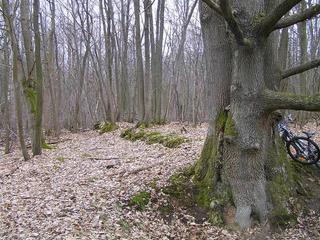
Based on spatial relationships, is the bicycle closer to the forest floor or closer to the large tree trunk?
the forest floor

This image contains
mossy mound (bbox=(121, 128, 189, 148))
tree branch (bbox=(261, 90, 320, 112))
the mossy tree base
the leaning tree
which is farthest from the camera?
mossy mound (bbox=(121, 128, 189, 148))

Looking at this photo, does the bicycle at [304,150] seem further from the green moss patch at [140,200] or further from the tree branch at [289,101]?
the green moss patch at [140,200]

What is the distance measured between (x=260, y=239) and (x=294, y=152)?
293cm

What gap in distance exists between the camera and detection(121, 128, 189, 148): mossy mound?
9.38m

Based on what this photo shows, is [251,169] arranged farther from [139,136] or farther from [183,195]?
[139,136]

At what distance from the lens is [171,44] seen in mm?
31812

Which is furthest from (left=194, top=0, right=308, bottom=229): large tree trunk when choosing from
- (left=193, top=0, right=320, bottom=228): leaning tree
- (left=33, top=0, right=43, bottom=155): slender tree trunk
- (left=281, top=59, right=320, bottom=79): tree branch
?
(left=33, top=0, right=43, bottom=155): slender tree trunk

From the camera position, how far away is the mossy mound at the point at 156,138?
9.38m

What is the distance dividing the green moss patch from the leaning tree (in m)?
0.99

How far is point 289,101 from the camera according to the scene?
498 centimetres

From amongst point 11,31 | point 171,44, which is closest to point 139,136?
Result: point 11,31

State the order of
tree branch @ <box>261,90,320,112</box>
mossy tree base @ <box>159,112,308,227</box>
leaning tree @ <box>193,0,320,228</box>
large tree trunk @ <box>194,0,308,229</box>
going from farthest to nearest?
1. mossy tree base @ <box>159,112,308,227</box>
2. large tree trunk @ <box>194,0,308,229</box>
3. leaning tree @ <box>193,0,320,228</box>
4. tree branch @ <box>261,90,320,112</box>

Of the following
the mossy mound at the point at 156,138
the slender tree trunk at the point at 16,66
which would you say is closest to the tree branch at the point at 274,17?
the mossy mound at the point at 156,138

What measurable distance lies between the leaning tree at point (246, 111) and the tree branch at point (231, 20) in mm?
16
